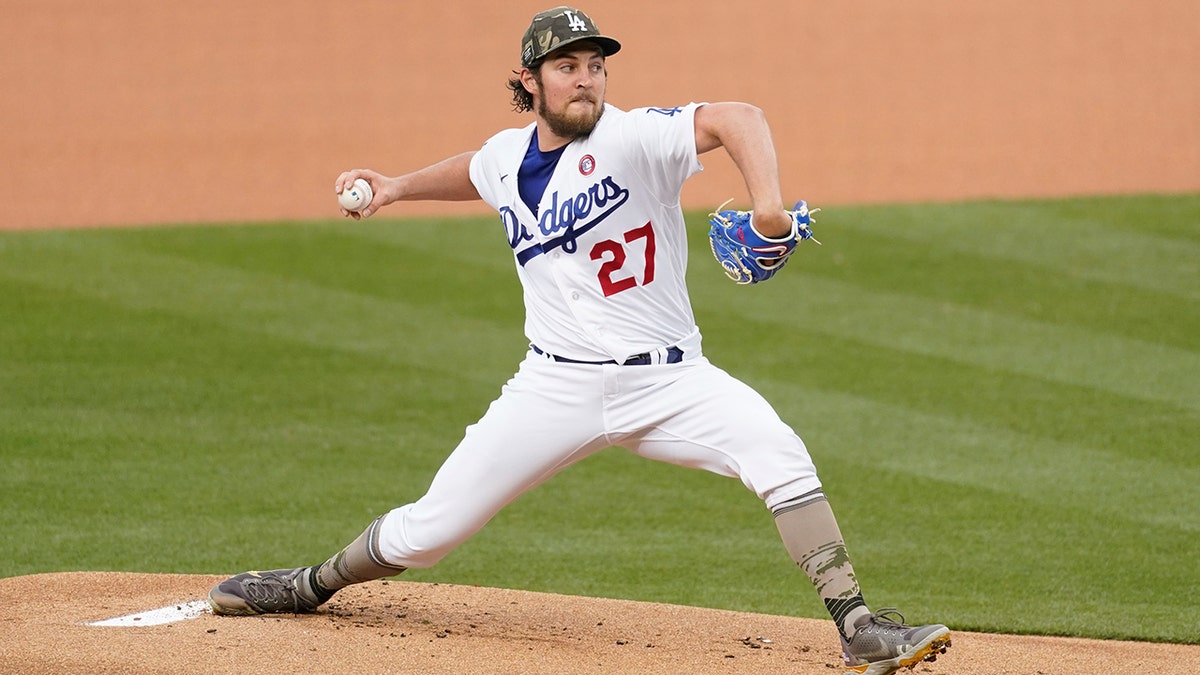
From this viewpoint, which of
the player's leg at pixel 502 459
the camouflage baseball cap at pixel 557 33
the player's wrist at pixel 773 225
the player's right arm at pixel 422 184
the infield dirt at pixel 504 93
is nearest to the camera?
the player's wrist at pixel 773 225

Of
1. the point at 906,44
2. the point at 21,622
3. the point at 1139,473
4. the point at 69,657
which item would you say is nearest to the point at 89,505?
the point at 21,622

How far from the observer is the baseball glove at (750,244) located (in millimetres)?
4309

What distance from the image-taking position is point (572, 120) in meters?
4.71

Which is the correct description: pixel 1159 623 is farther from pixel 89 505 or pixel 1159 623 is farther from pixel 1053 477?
pixel 89 505

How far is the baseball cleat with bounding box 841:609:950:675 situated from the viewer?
4285mm

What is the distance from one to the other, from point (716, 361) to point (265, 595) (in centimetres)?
491

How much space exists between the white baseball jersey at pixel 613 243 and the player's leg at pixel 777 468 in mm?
192

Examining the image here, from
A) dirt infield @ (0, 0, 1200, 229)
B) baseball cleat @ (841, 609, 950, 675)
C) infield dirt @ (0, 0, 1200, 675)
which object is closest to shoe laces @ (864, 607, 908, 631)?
baseball cleat @ (841, 609, 950, 675)

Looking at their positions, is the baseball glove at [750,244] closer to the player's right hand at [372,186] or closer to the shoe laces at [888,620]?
the shoe laces at [888,620]

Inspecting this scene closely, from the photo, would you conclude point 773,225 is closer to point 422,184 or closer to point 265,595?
point 422,184

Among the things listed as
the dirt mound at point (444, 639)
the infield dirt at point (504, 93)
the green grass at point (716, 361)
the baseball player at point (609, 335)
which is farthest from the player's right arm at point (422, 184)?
the infield dirt at point (504, 93)

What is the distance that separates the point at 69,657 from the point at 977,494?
14.5 feet

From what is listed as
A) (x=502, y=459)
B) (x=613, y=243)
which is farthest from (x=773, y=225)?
(x=502, y=459)

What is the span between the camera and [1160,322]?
10.5 m
